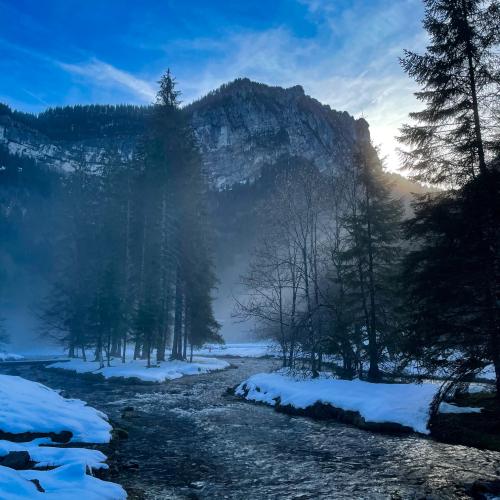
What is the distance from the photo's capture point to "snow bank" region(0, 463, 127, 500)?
5930mm

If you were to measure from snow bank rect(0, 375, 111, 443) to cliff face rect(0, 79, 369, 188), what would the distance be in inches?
5436

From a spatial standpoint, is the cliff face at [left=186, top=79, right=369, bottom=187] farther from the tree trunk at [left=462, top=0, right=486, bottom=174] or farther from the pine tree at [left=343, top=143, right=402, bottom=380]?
the tree trunk at [left=462, top=0, right=486, bottom=174]

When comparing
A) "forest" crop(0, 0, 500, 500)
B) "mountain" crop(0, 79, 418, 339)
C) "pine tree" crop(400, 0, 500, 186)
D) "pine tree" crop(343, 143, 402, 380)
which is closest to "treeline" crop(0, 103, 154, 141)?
"mountain" crop(0, 79, 418, 339)

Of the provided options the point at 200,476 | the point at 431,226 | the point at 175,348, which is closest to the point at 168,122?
the point at 175,348

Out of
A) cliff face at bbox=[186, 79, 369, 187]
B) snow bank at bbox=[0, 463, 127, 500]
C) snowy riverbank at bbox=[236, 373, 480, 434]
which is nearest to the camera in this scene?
snow bank at bbox=[0, 463, 127, 500]

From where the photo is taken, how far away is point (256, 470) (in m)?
9.59

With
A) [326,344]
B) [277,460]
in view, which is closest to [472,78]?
[277,460]

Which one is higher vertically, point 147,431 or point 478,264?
point 478,264

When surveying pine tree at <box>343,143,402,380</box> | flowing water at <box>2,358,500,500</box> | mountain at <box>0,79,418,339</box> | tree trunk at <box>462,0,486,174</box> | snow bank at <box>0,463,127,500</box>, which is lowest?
flowing water at <box>2,358,500,500</box>

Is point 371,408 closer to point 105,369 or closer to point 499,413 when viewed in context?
point 499,413

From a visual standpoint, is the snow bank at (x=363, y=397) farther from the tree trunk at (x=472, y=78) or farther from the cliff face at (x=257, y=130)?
the cliff face at (x=257, y=130)

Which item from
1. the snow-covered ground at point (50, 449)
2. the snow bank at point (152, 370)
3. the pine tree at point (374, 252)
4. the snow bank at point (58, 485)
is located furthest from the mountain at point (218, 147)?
the snow bank at point (58, 485)

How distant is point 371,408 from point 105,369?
973 inches

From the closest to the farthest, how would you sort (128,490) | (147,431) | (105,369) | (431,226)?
(128,490) → (431,226) → (147,431) → (105,369)
